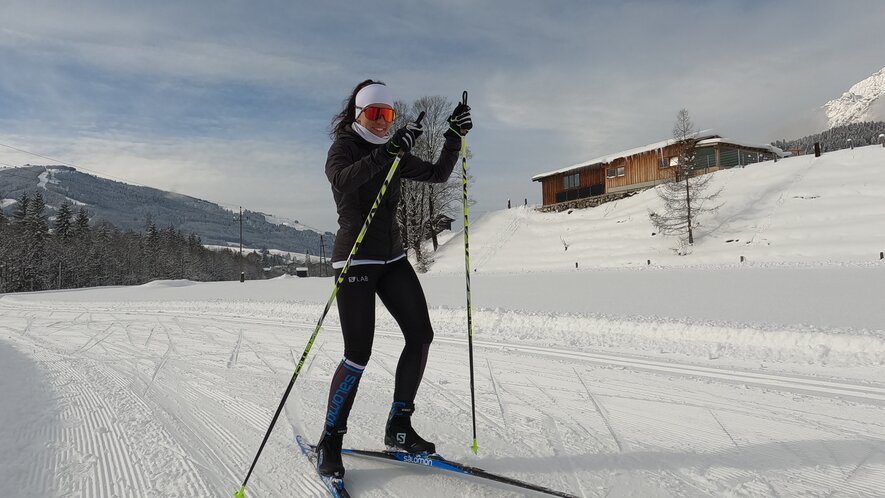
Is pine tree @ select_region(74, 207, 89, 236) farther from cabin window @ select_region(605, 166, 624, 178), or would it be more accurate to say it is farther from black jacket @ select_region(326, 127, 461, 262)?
black jacket @ select_region(326, 127, 461, 262)

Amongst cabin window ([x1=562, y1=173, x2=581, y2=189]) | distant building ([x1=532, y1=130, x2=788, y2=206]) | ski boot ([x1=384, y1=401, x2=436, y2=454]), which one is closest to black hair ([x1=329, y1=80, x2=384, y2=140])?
ski boot ([x1=384, y1=401, x2=436, y2=454])

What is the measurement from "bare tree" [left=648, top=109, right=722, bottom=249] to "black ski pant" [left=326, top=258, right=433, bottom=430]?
28624 mm

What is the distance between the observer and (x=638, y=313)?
30.7ft

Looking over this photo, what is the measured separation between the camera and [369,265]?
2842 millimetres

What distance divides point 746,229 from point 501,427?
1111 inches

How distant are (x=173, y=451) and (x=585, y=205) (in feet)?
134

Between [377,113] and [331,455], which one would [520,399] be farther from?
[377,113]

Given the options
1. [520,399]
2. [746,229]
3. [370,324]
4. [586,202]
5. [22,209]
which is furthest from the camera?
[22,209]

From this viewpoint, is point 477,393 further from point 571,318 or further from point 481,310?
point 481,310

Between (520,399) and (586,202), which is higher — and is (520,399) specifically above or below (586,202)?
below

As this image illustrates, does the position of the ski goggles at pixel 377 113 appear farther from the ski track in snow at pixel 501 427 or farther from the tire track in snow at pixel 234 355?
the tire track in snow at pixel 234 355

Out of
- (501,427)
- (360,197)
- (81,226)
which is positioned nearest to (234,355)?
(501,427)

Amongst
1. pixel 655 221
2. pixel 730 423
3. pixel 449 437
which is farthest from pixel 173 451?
pixel 655 221

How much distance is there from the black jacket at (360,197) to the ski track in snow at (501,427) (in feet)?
4.24
